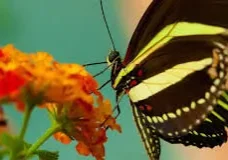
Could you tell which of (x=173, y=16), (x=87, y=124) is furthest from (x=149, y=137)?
(x=87, y=124)

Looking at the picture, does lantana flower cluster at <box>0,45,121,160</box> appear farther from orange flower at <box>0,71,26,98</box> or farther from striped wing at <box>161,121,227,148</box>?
striped wing at <box>161,121,227,148</box>

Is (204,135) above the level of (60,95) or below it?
above

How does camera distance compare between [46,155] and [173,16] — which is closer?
[46,155]

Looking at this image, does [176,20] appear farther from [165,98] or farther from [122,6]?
[122,6]

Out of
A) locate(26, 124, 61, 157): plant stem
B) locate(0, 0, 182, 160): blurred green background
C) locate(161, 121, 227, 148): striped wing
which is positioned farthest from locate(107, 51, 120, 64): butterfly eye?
locate(0, 0, 182, 160): blurred green background

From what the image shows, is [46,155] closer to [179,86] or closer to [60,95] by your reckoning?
[60,95]

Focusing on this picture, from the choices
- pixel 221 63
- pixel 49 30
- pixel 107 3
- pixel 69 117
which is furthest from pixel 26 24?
pixel 69 117
